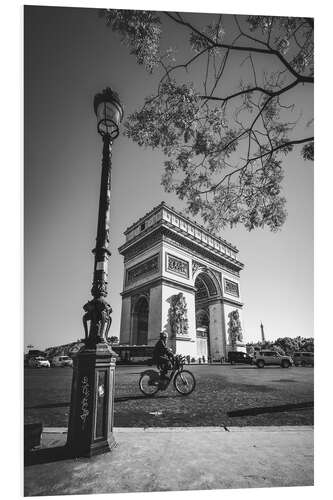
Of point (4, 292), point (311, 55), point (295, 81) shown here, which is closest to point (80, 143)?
point (4, 292)

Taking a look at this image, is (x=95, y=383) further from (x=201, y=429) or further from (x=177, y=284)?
(x=177, y=284)

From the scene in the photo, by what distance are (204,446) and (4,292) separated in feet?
9.00

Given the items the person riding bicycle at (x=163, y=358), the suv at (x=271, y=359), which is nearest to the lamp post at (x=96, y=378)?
the person riding bicycle at (x=163, y=358)

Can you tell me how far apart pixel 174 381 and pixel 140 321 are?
18.4 m

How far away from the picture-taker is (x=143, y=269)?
23594mm

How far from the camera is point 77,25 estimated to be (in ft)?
13.8

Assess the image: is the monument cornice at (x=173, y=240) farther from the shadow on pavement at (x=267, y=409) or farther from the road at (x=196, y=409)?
the shadow on pavement at (x=267, y=409)

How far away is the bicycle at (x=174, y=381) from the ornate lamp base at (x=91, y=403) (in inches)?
132

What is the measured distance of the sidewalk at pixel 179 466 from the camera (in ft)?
7.73

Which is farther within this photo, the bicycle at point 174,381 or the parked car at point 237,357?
the parked car at point 237,357

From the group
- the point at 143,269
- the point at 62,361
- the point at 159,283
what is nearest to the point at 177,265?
the point at 159,283

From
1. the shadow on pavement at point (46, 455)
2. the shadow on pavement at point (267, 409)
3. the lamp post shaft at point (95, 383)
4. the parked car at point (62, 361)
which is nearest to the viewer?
the shadow on pavement at point (46, 455)

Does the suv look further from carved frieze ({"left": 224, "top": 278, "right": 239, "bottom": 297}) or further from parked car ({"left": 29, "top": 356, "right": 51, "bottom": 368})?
parked car ({"left": 29, "top": 356, "right": 51, "bottom": 368})

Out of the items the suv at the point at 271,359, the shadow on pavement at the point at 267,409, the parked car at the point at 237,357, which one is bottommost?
the parked car at the point at 237,357
